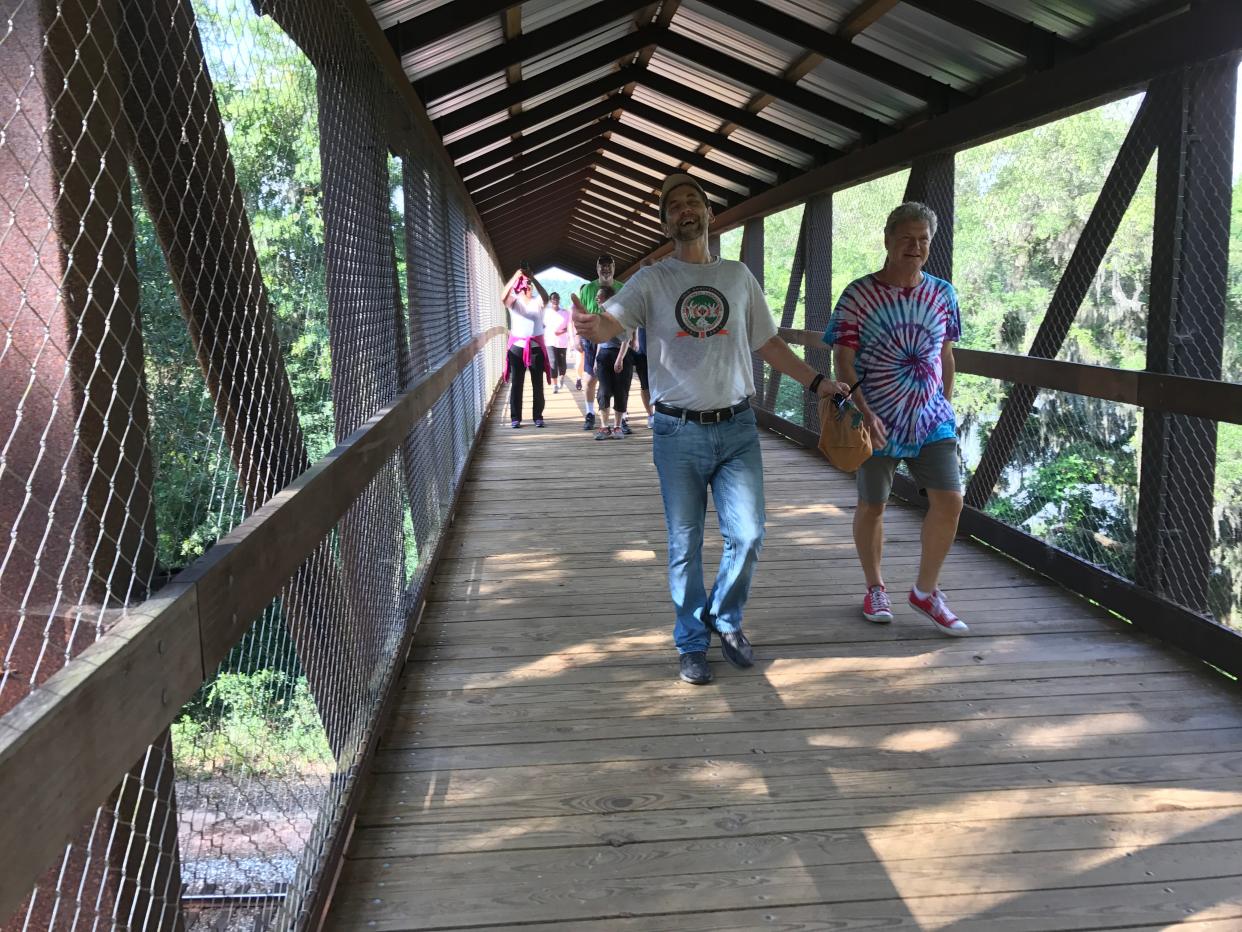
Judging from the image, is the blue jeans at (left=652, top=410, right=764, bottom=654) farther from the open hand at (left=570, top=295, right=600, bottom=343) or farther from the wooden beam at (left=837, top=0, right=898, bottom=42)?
the wooden beam at (left=837, top=0, right=898, bottom=42)

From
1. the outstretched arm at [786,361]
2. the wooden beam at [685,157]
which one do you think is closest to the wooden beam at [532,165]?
the wooden beam at [685,157]

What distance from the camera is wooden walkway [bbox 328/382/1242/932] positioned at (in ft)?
7.75

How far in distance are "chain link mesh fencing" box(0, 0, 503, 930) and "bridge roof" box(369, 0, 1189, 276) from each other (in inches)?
61.2

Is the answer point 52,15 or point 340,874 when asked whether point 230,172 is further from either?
point 340,874

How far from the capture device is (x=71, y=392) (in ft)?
4.42

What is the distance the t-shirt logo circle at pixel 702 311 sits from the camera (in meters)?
3.40

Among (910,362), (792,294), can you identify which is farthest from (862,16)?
(792,294)

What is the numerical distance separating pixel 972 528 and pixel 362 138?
373 cm

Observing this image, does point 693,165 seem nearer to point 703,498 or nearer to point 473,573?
point 473,573

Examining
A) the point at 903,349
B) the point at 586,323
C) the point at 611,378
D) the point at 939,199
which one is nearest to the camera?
the point at 586,323

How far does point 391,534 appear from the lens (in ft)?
13.1

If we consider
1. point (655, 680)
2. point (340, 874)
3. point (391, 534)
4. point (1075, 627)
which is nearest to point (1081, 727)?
point (1075, 627)

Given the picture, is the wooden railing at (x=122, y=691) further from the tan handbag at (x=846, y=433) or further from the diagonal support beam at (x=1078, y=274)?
the diagonal support beam at (x=1078, y=274)

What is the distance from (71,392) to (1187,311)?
3866 millimetres
